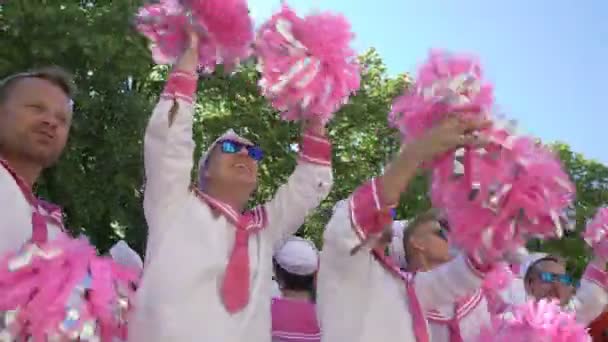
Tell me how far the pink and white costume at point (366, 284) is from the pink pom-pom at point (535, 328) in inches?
14.9

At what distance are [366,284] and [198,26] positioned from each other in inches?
44.9

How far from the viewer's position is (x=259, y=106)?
15352 mm

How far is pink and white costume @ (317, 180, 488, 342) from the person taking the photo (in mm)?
2578

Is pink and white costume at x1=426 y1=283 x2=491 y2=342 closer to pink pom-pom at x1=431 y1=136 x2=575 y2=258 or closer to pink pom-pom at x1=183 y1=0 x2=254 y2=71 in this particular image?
pink pom-pom at x1=431 y1=136 x2=575 y2=258

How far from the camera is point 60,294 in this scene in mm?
2432

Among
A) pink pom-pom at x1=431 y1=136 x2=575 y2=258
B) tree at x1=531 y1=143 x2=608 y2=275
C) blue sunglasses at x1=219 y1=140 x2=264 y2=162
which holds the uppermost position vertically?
pink pom-pom at x1=431 y1=136 x2=575 y2=258

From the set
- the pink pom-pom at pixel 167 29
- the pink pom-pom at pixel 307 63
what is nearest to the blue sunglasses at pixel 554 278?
the pink pom-pom at pixel 307 63

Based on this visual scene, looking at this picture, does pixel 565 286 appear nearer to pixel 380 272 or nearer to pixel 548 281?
pixel 548 281

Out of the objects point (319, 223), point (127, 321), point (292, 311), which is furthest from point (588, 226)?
point (319, 223)

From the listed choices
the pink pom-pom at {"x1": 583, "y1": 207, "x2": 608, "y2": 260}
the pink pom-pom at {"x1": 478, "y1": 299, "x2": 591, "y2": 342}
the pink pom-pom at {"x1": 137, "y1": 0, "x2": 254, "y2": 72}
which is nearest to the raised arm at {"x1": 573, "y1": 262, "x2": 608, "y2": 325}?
the pink pom-pom at {"x1": 583, "y1": 207, "x2": 608, "y2": 260}

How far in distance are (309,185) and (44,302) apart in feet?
3.98

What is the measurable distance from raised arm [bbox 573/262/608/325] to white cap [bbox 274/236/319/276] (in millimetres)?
1579

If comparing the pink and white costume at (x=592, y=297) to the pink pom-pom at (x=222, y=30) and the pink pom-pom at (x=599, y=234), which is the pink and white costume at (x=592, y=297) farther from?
the pink pom-pom at (x=222, y=30)

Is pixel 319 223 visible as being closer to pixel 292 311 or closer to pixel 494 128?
pixel 292 311
